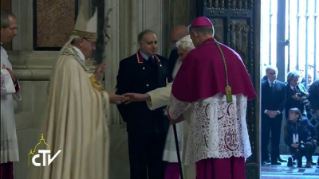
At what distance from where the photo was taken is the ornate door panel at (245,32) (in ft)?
27.7

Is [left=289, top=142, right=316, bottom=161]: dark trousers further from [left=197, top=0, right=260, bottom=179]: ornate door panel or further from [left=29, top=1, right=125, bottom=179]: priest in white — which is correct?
[left=29, top=1, right=125, bottom=179]: priest in white

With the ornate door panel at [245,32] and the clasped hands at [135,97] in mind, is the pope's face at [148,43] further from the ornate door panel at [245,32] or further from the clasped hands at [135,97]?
the ornate door panel at [245,32]

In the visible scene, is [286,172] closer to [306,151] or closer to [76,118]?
[306,151]

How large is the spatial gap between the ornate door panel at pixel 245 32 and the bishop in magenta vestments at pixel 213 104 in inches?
98.0

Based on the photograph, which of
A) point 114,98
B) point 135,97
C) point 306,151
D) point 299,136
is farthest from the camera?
point 299,136

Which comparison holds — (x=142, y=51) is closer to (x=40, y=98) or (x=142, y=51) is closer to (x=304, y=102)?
(x=40, y=98)

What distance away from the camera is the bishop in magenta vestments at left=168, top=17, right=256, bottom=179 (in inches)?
229

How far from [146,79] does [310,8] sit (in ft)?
20.1

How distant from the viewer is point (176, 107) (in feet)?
19.7

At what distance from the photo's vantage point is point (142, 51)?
7020mm

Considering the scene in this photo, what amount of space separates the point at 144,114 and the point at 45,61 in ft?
4.21

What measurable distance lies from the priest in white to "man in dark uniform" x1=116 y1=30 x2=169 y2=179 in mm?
1020

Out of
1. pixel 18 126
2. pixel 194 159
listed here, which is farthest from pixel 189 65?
pixel 18 126

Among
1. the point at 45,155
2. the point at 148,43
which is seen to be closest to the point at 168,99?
the point at 148,43
